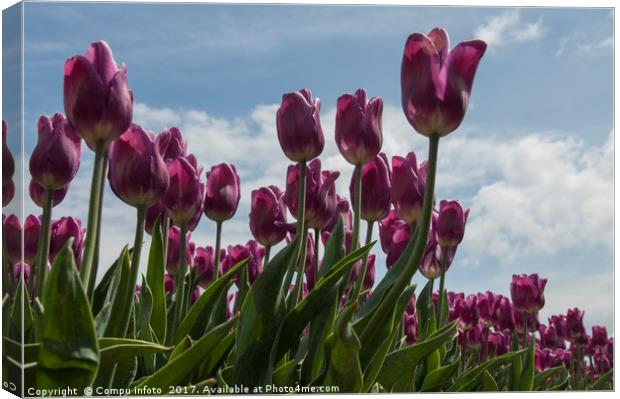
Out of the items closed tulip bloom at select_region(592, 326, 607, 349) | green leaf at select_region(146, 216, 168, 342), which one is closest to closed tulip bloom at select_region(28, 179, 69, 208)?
green leaf at select_region(146, 216, 168, 342)

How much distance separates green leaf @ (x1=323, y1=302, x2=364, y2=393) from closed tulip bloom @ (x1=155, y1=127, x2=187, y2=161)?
65cm

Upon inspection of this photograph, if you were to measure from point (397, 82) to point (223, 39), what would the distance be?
57 centimetres

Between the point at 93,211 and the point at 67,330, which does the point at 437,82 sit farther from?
the point at 67,330

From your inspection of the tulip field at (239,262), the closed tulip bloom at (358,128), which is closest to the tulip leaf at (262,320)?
the tulip field at (239,262)

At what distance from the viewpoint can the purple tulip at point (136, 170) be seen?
2215mm

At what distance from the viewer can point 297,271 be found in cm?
274

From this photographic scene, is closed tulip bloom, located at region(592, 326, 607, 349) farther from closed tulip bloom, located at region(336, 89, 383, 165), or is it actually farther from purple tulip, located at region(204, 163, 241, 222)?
purple tulip, located at region(204, 163, 241, 222)

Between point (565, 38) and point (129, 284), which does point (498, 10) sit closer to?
point (565, 38)

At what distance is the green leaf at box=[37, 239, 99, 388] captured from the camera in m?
1.92

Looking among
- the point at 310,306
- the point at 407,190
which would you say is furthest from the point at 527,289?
the point at 310,306

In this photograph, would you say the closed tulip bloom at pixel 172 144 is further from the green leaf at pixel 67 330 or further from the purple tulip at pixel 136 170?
the green leaf at pixel 67 330

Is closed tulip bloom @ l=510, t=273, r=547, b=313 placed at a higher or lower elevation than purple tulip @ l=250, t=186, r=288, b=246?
lower

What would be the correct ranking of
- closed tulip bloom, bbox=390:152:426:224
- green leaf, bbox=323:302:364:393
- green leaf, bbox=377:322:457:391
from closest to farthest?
green leaf, bbox=323:302:364:393, green leaf, bbox=377:322:457:391, closed tulip bloom, bbox=390:152:426:224

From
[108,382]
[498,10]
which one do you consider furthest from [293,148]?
[498,10]
